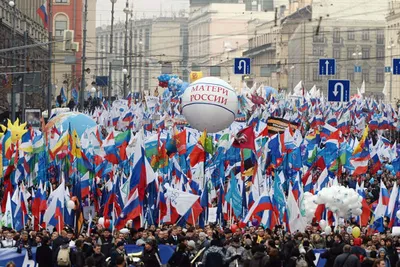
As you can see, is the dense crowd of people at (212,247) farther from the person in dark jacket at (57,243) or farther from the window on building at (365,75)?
the window on building at (365,75)

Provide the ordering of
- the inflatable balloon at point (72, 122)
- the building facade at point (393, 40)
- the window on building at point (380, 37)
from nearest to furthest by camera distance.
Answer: the inflatable balloon at point (72, 122)
the building facade at point (393, 40)
the window on building at point (380, 37)

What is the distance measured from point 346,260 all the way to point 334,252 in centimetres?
161

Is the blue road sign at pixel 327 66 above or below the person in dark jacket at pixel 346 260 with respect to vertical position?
above

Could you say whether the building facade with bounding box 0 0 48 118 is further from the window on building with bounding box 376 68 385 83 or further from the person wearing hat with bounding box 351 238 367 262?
the window on building with bounding box 376 68 385 83

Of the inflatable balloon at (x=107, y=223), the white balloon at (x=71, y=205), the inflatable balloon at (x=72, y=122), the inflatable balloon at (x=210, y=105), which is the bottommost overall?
the inflatable balloon at (x=107, y=223)

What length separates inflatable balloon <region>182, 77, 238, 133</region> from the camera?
4438 cm

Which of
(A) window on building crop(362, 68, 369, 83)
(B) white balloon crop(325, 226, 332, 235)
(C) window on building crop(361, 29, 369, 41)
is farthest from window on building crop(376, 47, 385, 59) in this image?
(B) white balloon crop(325, 226, 332, 235)

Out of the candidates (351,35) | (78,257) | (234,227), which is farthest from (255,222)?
(351,35)

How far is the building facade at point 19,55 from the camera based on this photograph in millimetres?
60312

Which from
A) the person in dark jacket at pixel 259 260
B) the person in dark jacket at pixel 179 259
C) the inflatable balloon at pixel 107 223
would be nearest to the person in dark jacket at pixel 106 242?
the person in dark jacket at pixel 179 259

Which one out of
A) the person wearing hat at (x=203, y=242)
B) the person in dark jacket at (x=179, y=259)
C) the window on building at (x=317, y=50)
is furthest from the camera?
the window on building at (x=317, y=50)

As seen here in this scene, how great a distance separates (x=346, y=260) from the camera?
21.3 metres

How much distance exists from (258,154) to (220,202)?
252 inches

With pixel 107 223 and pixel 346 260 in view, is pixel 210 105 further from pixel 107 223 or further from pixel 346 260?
pixel 346 260
